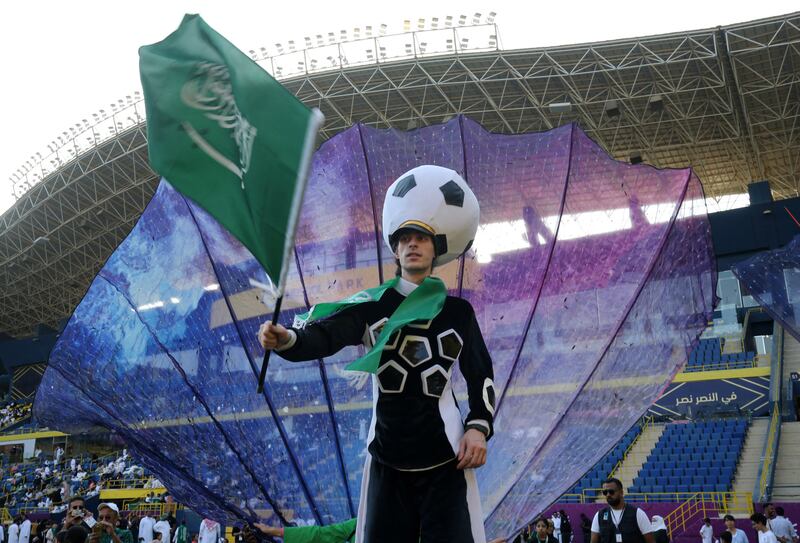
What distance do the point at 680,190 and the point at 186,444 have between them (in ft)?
10.5

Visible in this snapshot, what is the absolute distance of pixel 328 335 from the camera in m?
3.00

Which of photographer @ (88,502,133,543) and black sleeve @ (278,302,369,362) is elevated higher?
black sleeve @ (278,302,369,362)

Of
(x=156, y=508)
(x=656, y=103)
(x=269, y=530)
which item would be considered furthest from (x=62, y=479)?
(x=269, y=530)

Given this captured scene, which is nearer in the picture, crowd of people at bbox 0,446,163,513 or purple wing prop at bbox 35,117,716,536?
purple wing prop at bbox 35,117,716,536

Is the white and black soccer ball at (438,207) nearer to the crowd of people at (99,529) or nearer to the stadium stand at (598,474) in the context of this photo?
the crowd of people at (99,529)

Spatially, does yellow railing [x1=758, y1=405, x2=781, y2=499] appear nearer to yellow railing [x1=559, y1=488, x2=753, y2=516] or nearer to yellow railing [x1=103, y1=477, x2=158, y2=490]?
yellow railing [x1=559, y1=488, x2=753, y2=516]

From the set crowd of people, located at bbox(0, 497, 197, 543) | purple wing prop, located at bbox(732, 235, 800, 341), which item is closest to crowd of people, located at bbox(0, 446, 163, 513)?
crowd of people, located at bbox(0, 497, 197, 543)

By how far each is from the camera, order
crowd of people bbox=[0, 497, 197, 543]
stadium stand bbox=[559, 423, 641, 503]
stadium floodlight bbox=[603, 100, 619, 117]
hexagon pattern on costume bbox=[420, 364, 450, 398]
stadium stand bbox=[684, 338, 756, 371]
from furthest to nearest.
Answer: stadium floodlight bbox=[603, 100, 619, 117]
stadium stand bbox=[684, 338, 756, 371]
stadium stand bbox=[559, 423, 641, 503]
crowd of people bbox=[0, 497, 197, 543]
hexagon pattern on costume bbox=[420, 364, 450, 398]

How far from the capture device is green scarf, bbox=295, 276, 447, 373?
285 centimetres

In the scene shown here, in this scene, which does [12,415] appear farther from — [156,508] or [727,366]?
[727,366]

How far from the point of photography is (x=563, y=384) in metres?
4.21

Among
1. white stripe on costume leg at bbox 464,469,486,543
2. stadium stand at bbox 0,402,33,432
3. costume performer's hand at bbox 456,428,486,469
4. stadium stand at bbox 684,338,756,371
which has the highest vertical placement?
stadium stand at bbox 0,402,33,432

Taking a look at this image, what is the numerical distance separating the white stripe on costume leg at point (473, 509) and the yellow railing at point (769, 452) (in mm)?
12958

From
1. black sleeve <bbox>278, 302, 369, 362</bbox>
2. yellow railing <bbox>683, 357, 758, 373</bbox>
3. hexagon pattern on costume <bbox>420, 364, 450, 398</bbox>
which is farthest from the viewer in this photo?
yellow railing <bbox>683, 357, 758, 373</bbox>
